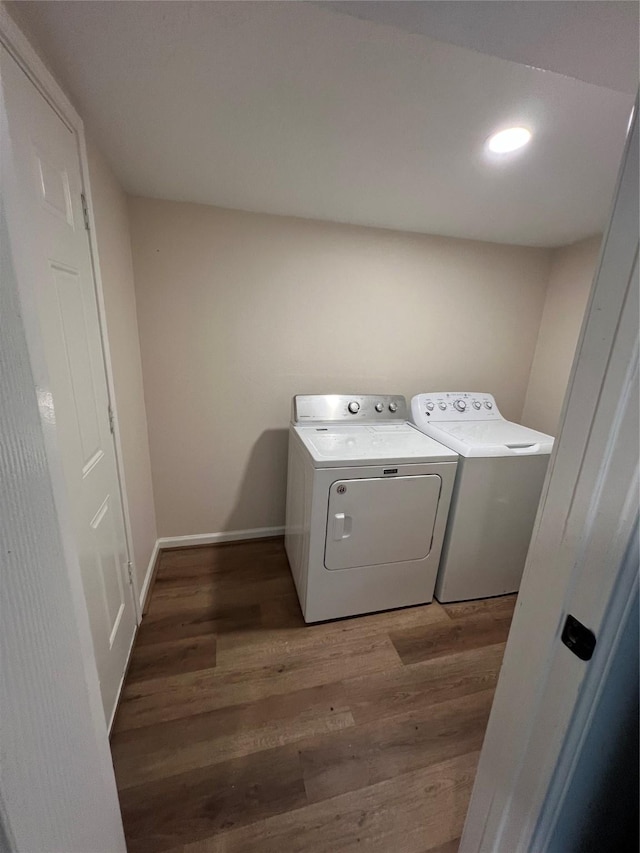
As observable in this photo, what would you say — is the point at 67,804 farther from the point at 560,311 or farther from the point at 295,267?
the point at 560,311

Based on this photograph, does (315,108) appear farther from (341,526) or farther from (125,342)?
(341,526)

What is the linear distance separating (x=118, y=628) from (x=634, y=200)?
199 centimetres

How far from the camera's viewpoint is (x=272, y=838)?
1.00 m

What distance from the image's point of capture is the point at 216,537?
2385mm

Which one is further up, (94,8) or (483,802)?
(94,8)

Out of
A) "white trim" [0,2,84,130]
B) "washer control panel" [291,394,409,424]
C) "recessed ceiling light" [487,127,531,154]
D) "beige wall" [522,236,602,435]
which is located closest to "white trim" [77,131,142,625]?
"white trim" [0,2,84,130]

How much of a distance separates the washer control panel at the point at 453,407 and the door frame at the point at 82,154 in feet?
5.68

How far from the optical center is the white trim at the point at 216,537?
230cm

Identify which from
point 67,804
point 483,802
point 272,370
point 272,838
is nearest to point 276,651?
point 272,838

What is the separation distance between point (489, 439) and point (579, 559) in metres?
1.44

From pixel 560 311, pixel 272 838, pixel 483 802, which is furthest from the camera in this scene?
pixel 560 311

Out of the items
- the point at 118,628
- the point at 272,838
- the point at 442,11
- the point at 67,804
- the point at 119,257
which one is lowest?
the point at 272,838

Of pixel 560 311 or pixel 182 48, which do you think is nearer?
pixel 182 48

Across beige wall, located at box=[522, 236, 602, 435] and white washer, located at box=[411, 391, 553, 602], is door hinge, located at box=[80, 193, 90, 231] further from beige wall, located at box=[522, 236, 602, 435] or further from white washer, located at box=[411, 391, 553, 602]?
beige wall, located at box=[522, 236, 602, 435]
